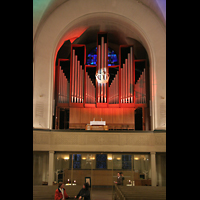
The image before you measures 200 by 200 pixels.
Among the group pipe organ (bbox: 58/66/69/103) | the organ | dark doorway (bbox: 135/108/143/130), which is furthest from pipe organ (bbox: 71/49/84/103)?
dark doorway (bbox: 135/108/143/130)

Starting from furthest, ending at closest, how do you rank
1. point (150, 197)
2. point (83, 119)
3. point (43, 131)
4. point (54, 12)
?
1. point (83, 119)
2. point (54, 12)
3. point (43, 131)
4. point (150, 197)

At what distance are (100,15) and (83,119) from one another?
19.1ft

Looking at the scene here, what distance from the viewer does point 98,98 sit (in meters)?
14.4

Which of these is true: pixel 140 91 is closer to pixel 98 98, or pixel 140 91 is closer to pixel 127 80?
pixel 127 80

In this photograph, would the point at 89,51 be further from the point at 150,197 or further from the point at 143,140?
the point at 150,197

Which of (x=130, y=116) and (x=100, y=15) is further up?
(x=100, y=15)

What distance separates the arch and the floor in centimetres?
379

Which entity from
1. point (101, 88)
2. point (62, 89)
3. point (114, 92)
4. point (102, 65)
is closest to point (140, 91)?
point (114, 92)

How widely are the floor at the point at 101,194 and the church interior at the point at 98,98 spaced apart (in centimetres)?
25

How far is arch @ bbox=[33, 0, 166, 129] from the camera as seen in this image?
43.1 feet

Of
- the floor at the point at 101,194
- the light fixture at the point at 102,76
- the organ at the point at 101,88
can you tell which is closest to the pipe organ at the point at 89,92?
the organ at the point at 101,88
